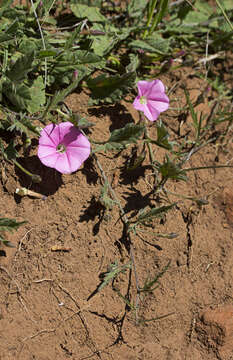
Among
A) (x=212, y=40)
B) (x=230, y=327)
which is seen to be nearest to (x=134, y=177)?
(x=230, y=327)

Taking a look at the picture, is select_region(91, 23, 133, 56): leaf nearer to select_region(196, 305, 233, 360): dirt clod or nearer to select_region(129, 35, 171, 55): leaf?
select_region(129, 35, 171, 55): leaf

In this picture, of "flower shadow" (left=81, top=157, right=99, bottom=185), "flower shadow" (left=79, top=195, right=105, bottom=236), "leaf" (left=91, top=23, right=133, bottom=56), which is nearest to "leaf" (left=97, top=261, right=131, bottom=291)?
"flower shadow" (left=79, top=195, right=105, bottom=236)

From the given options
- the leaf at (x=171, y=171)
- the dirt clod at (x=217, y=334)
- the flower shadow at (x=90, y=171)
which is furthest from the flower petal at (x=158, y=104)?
the dirt clod at (x=217, y=334)

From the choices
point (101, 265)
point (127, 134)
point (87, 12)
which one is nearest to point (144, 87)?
point (127, 134)

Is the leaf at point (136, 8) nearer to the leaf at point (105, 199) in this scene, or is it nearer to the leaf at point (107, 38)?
the leaf at point (107, 38)

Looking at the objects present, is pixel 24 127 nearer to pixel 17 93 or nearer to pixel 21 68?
pixel 17 93
